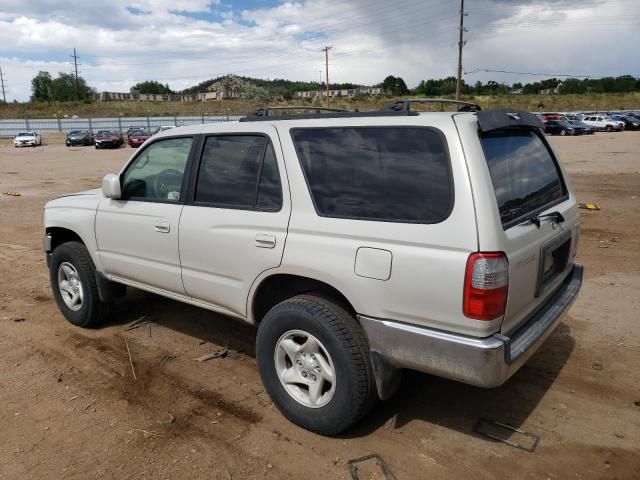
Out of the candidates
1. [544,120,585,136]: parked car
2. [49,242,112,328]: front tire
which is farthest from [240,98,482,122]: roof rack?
[544,120,585,136]: parked car

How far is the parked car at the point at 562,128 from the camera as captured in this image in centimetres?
4112

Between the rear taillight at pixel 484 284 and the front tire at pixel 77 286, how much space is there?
3561 millimetres

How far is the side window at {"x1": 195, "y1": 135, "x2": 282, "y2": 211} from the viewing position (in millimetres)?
3439

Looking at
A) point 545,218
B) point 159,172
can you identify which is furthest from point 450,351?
point 159,172

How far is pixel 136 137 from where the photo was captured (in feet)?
132

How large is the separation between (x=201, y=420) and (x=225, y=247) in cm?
114

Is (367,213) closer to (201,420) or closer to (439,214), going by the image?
(439,214)

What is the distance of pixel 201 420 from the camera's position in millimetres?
3473

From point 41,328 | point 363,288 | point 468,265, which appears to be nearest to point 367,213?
point 363,288

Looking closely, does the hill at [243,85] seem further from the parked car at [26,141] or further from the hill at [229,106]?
the parked car at [26,141]

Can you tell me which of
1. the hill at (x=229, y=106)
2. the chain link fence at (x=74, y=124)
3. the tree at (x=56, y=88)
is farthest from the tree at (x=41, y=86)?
the chain link fence at (x=74, y=124)

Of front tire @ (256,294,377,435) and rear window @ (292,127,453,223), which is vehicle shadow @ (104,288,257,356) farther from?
rear window @ (292,127,453,223)

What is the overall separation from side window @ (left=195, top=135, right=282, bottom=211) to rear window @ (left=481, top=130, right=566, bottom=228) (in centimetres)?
131

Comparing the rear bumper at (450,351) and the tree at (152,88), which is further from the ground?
the tree at (152,88)
